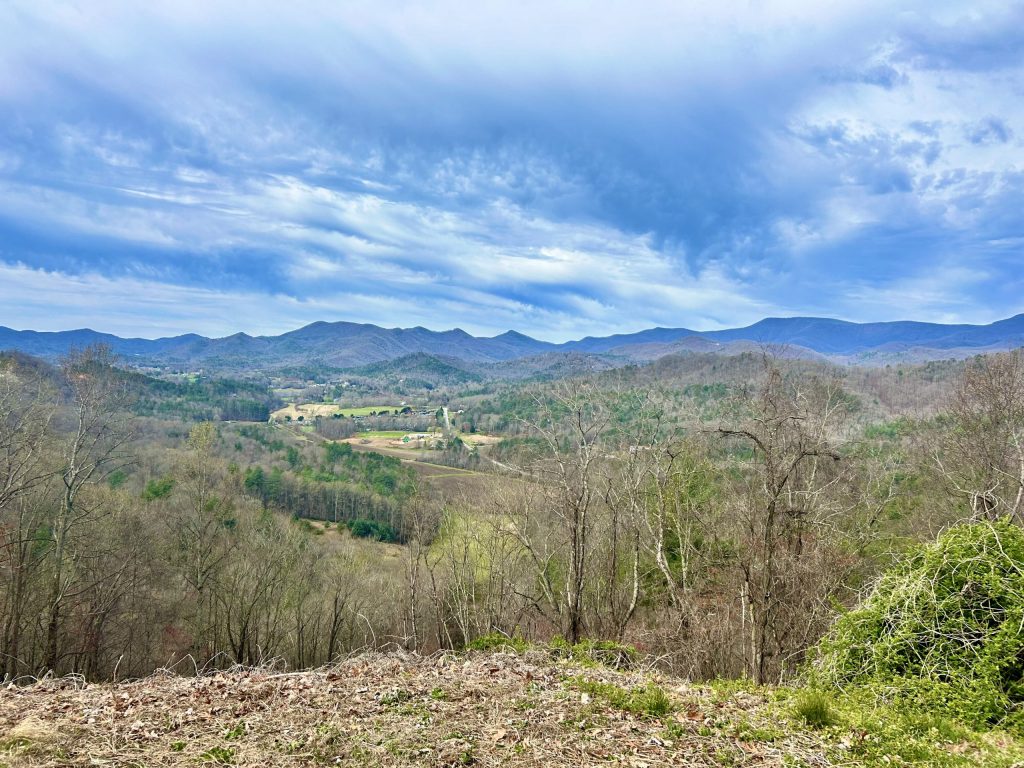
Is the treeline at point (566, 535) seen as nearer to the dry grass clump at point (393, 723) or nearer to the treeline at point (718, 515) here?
the treeline at point (718, 515)

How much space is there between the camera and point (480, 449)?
75.6m

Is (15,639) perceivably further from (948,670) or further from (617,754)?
(948,670)

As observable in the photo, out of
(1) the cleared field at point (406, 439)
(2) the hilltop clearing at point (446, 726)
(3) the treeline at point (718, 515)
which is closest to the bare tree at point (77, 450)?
(3) the treeline at point (718, 515)

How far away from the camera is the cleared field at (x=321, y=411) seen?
135 metres

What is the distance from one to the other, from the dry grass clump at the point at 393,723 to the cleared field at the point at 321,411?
130451mm

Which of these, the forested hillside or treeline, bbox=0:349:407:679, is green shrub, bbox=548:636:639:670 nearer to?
the forested hillside

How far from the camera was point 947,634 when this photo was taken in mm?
5684

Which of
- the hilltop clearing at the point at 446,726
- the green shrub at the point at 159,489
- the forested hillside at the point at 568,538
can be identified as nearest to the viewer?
the hilltop clearing at the point at 446,726

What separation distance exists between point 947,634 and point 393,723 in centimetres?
604

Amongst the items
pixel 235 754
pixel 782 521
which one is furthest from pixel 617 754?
pixel 782 521

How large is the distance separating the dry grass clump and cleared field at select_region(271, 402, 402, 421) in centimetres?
13045

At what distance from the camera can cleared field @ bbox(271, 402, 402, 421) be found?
441ft

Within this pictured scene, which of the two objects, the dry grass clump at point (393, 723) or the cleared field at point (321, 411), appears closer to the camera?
the dry grass clump at point (393, 723)

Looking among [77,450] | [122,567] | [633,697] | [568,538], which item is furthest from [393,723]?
[122,567]
